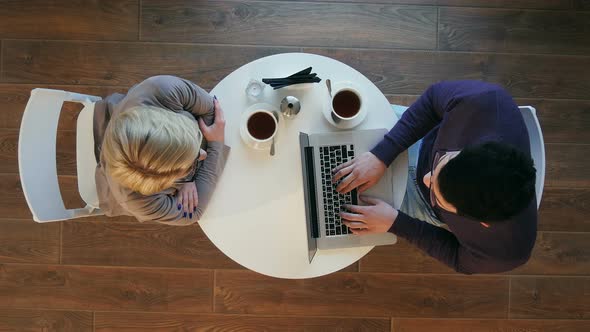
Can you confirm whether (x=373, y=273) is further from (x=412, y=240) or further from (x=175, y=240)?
(x=175, y=240)

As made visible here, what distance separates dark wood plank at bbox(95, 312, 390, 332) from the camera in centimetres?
192

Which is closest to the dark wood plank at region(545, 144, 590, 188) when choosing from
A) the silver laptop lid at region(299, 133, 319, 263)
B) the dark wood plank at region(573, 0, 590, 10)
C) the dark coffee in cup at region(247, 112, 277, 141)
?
the dark wood plank at region(573, 0, 590, 10)

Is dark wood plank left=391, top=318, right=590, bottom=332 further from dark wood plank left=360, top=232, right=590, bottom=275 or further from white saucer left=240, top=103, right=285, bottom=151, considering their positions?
white saucer left=240, top=103, right=285, bottom=151

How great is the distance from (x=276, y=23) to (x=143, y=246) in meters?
1.17

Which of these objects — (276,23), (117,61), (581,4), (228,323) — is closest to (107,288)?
(228,323)

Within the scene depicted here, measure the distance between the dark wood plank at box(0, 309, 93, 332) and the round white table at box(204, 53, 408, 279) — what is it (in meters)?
1.05

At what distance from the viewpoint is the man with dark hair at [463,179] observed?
97 centimetres

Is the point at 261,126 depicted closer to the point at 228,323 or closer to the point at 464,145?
the point at 464,145

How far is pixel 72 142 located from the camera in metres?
1.91

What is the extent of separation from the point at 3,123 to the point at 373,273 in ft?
5.90

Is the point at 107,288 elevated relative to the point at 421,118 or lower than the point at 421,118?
lower

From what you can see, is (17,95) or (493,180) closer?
(493,180)

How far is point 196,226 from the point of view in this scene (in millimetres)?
1889

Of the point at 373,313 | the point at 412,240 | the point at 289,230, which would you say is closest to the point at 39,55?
the point at 289,230
